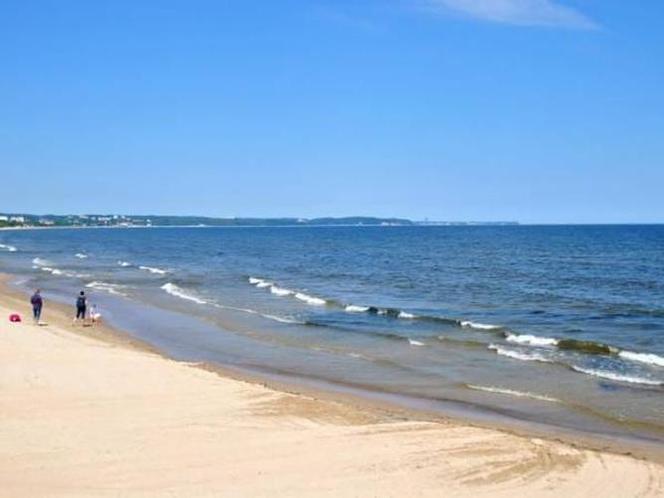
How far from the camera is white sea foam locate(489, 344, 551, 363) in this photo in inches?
991

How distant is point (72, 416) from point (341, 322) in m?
19.0

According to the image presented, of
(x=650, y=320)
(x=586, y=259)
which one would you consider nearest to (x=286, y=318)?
(x=650, y=320)

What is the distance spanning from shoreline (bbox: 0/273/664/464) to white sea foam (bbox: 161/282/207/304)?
1440cm

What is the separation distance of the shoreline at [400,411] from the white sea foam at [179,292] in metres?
14.4

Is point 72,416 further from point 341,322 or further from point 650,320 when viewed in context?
point 650,320

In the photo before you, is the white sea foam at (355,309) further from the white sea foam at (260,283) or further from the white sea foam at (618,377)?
the white sea foam at (618,377)

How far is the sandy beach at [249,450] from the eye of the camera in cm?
1230

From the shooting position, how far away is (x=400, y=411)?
18562mm

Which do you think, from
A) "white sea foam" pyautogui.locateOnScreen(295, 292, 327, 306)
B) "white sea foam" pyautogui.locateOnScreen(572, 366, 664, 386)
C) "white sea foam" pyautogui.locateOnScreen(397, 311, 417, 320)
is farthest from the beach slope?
"white sea foam" pyautogui.locateOnScreen(295, 292, 327, 306)

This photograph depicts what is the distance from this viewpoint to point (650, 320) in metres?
32.7

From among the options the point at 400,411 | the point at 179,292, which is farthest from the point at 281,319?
the point at 400,411

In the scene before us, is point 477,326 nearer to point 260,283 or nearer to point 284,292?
point 284,292

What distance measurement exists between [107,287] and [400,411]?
121 feet

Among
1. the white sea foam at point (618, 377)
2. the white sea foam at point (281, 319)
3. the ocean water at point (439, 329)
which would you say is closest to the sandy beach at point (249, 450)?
the ocean water at point (439, 329)
